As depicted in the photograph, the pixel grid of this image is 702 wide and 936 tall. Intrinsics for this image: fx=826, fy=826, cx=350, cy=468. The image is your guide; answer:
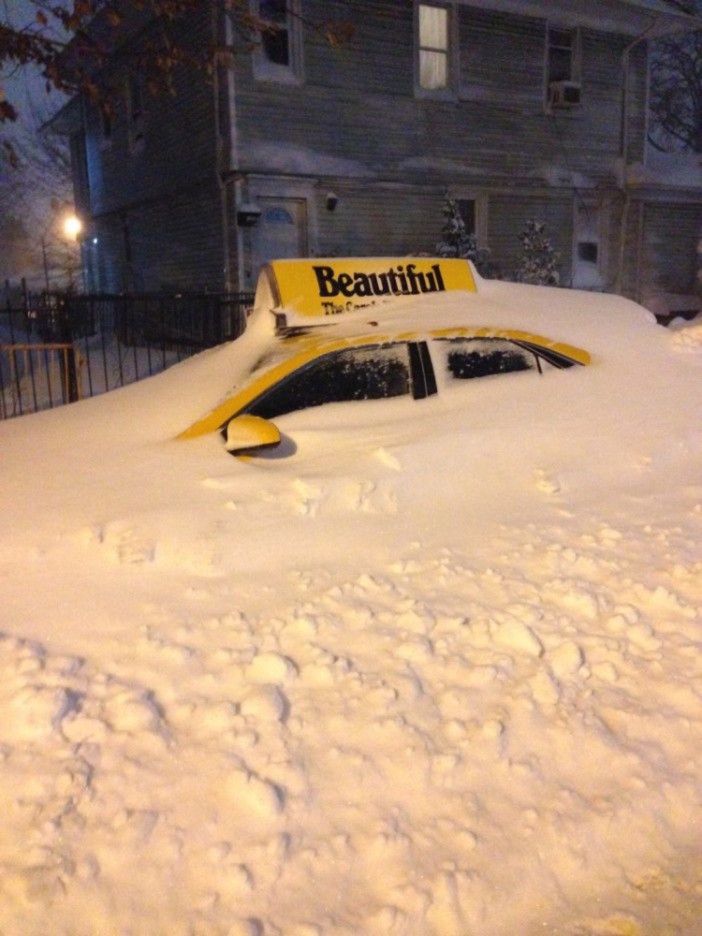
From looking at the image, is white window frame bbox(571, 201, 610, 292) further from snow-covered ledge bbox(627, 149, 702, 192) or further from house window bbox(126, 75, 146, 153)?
house window bbox(126, 75, 146, 153)

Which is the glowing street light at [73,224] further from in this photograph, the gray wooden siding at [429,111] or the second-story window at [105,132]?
the gray wooden siding at [429,111]

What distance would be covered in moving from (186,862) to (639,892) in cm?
138

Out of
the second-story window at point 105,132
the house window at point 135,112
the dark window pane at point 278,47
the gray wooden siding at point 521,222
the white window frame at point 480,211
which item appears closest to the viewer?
the dark window pane at point 278,47

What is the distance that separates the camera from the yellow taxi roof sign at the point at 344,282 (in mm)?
5801

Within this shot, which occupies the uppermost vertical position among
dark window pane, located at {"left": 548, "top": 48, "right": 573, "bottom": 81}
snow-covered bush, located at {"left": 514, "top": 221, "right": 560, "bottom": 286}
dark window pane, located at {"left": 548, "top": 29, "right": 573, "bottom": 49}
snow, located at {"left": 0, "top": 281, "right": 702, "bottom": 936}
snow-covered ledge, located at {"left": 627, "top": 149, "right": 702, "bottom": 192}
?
dark window pane, located at {"left": 548, "top": 29, "right": 573, "bottom": 49}

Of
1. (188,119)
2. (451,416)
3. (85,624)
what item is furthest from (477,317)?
(188,119)

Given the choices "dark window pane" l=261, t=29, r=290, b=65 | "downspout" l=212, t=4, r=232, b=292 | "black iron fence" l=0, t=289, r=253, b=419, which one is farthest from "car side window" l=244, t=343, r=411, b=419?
"dark window pane" l=261, t=29, r=290, b=65

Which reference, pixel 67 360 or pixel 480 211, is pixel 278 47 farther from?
pixel 67 360

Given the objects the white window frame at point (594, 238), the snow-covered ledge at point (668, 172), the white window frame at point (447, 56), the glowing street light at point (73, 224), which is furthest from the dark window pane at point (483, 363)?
the glowing street light at point (73, 224)

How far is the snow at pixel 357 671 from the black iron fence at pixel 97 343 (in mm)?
Answer: 4782

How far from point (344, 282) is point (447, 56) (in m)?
12.6

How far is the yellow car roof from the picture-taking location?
494 centimetres

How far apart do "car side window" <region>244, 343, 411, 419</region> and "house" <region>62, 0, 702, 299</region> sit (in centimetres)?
997

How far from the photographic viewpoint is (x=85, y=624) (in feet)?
A: 11.5
